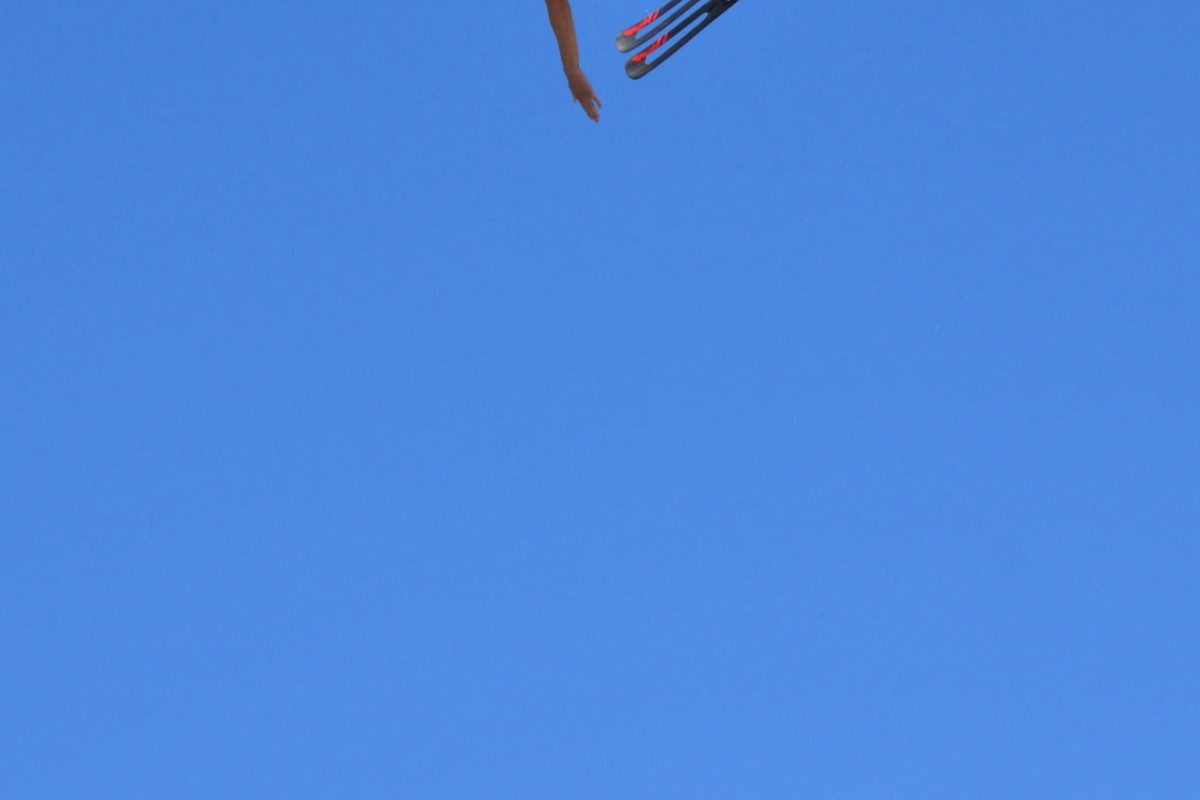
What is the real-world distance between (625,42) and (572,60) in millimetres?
1389

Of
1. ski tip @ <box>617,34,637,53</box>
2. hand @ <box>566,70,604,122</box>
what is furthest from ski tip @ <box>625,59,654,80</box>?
hand @ <box>566,70,604,122</box>

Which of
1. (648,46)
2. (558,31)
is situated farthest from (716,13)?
(558,31)

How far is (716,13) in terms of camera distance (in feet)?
26.3

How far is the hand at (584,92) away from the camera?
6.52m

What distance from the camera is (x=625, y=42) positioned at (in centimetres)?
782

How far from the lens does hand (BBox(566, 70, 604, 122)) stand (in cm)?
652

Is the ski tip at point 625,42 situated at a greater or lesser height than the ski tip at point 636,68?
greater

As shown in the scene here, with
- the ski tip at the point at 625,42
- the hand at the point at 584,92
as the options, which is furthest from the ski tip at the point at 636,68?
the hand at the point at 584,92

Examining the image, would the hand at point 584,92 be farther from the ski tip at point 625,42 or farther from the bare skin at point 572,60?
the ski tip at point 625,42

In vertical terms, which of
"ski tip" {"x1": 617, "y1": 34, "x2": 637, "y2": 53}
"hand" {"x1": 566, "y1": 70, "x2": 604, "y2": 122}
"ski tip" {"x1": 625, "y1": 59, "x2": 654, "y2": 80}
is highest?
"ski tip" {"x1": 617, "y1": 34, "x2": 637, "y2": 53}

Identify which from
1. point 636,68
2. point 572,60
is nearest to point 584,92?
point 572,60

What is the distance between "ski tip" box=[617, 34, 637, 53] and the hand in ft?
4.38

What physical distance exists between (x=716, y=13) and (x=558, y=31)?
1756 mm

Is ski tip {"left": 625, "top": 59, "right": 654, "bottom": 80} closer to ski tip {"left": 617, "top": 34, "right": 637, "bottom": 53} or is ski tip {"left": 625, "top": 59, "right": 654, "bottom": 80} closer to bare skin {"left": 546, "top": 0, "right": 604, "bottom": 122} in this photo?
ski tip {"left": 617, "top": 34, "right": 637, "bottom": 53}
